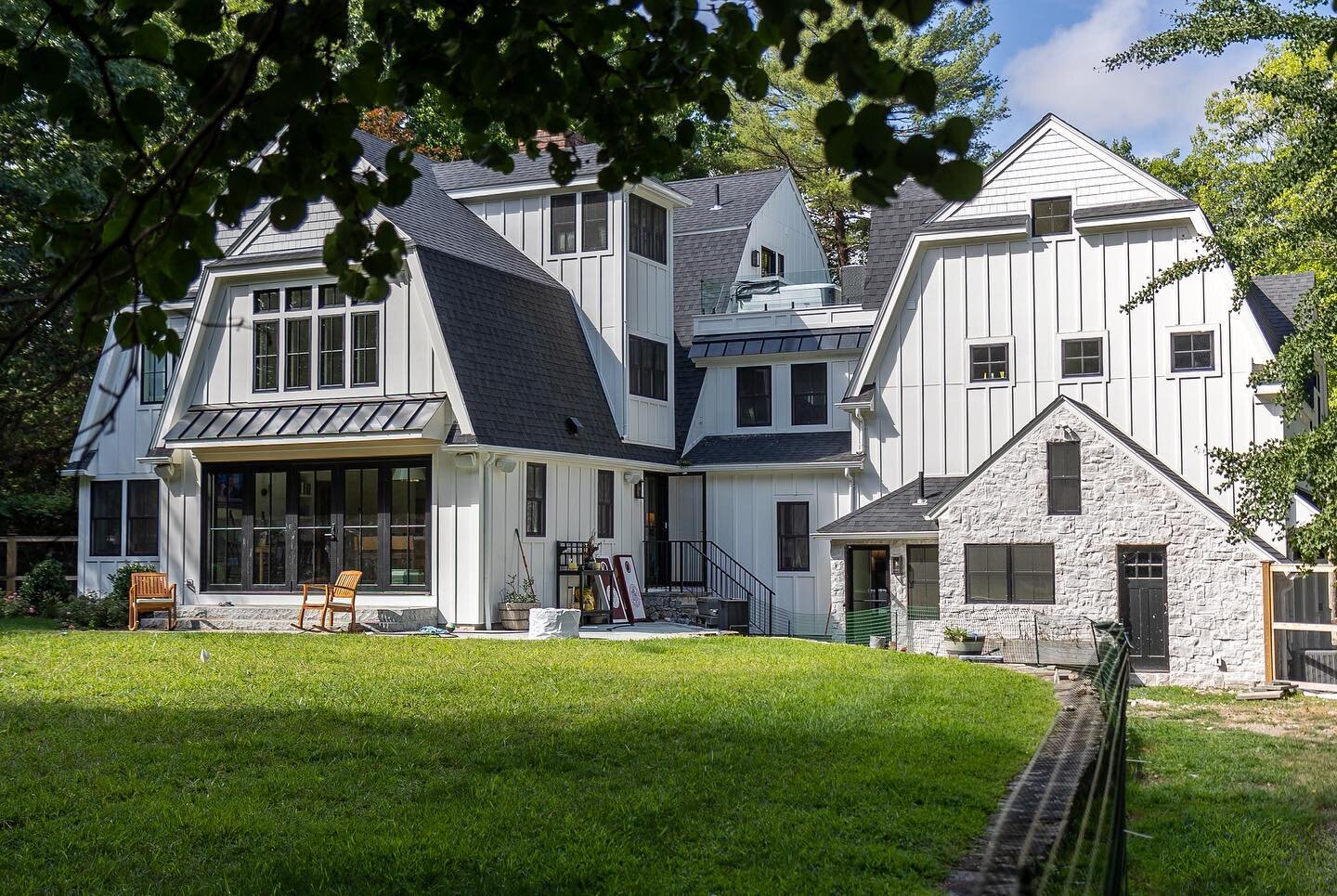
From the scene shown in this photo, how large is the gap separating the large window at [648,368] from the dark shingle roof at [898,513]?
168 inches

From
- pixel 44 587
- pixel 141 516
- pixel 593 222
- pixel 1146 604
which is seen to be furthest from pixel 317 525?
pixel 1146 604

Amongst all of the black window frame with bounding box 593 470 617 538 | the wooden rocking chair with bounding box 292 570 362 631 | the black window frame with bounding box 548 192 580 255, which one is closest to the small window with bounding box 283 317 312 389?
the wooden rocking chair with bounding box 292 570 362 631

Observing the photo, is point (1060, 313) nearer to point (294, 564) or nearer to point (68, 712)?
point (294, 564)

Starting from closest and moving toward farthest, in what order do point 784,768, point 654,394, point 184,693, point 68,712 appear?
point 784,768
point 68,712
point 184,693
point 654,394

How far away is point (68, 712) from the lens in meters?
11.8

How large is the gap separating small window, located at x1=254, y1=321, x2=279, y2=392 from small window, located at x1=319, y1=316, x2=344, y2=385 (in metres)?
0.99

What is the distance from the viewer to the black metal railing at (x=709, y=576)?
27.3 m

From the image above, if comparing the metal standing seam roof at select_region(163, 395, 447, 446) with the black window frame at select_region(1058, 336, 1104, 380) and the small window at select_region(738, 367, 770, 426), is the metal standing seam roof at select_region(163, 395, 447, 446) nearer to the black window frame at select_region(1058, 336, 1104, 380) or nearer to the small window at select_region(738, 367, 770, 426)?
the small window at select_region(738, 367, 770, 426)

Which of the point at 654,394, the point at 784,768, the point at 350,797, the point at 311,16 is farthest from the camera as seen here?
the point at 654,394

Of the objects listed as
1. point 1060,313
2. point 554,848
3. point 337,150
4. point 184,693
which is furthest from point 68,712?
point 1060,313

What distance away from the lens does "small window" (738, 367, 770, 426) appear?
1126 inches

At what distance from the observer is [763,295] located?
98.7ft

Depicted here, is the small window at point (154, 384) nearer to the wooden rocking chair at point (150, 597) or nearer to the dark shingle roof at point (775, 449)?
the wooden rocking chair at point (150, 597)

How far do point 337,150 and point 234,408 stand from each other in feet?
65.0
